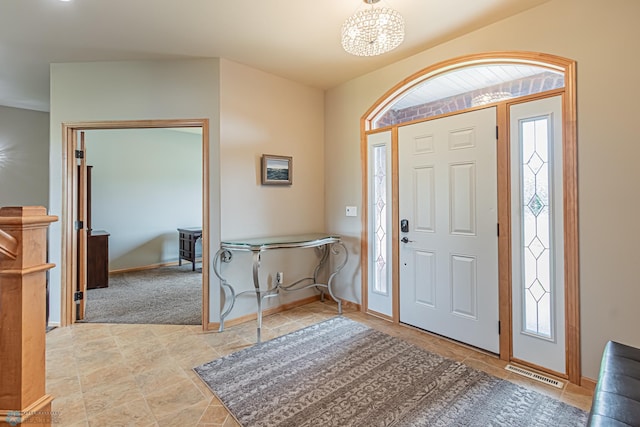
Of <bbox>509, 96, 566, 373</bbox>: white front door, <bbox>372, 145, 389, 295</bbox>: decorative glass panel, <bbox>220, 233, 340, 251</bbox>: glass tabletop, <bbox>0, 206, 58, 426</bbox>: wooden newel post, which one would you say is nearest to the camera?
<bbox>0, 206, 58, 426</bbox>: wooden newel post

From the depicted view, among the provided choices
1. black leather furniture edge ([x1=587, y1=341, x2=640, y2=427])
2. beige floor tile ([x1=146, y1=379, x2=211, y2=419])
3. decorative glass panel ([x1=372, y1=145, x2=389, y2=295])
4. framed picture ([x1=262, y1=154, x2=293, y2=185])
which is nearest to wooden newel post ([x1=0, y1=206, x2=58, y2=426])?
beige floor tile ([x1=146, y1=379, x2=211, y2=419])

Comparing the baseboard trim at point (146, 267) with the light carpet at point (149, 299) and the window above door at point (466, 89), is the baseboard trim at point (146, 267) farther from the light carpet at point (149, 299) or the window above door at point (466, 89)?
the window above door at point (466, 89)

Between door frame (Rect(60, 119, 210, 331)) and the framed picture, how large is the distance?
0.63 meters

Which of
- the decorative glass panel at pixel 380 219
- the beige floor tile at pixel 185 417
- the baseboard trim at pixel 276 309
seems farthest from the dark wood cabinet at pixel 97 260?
the decorative glass panel at pixel 380 219

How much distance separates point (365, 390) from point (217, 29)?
3007mm

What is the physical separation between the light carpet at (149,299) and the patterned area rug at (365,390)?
1314 mm

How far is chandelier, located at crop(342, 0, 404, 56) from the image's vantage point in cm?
197

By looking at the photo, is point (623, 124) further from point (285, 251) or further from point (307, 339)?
point (285, 251)

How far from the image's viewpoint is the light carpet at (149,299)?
343 cm

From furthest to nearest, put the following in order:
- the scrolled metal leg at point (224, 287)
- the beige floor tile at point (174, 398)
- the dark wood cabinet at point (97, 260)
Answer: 1. the dark wood cabinet at point (97, 260)
2. the scrolled metal leg at point (224, 287)
3. the beige floor tile at point (174, 398)

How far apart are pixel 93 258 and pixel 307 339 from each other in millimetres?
3671

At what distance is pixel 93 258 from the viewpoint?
4.57 m

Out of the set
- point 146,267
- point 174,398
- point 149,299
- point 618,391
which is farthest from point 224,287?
point 146,267

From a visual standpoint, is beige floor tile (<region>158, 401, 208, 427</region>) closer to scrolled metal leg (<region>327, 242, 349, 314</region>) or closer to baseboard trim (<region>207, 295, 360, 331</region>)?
baseboard trim (<region>207, 295, 360, 331</region>)
